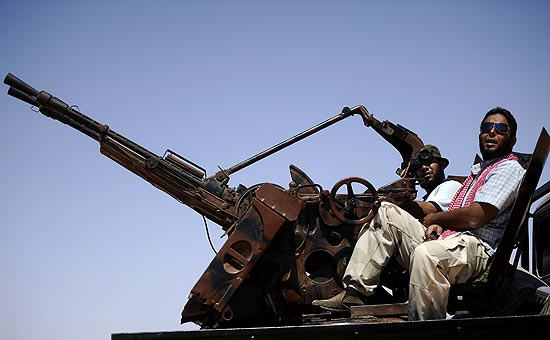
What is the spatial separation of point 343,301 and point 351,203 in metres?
1.02

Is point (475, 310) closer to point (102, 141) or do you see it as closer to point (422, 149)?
point (422, 149)

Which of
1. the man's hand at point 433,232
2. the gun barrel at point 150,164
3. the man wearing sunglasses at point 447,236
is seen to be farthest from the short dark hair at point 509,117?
the gun barrel at point 150,164

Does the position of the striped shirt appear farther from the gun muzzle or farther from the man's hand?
the gun muzzle

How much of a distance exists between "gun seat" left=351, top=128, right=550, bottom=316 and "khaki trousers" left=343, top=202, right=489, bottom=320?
11 cm

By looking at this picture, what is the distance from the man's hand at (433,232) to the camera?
5363mm

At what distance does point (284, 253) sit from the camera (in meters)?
5.44

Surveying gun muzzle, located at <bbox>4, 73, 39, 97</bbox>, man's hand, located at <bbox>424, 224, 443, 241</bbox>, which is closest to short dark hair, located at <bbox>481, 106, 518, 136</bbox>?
man's hand, located at <bbox>424, 224, 443, 241</bbox>

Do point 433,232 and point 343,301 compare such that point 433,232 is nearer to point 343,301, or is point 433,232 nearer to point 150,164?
point 343,301

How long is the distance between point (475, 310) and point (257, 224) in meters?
1.65

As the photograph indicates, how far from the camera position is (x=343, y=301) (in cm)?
537

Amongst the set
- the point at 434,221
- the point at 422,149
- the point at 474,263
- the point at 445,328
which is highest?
the point at 422,149

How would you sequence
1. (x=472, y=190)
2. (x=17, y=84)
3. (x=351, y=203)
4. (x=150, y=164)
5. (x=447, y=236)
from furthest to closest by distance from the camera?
(x=17, y=84) < (x=150, y=164) < (x=351, y=203) < (x=472, y=190) < (x=447, y=236)

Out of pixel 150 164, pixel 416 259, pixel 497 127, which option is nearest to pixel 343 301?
pixel 416 259

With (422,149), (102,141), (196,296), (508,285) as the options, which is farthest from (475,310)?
(102,141)
